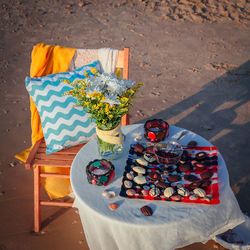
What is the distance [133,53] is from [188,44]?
3.68ft

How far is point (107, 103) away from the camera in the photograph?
5.71 feet

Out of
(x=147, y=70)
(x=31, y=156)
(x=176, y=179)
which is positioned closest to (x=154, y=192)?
(x=176, y=179)

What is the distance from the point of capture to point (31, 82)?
244cm

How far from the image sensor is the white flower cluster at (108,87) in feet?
5.47

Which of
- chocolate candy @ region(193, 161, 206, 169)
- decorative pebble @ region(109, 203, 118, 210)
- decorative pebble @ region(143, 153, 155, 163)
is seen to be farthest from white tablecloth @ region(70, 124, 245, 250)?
decorative pebble @ region(143, 153, 155, 163)

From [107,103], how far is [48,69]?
129 centimetres

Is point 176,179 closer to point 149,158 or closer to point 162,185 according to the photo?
point 162,185

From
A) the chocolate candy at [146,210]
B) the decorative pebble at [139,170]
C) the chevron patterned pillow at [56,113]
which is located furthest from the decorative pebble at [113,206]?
the chevron patterned pillow at [56,113]

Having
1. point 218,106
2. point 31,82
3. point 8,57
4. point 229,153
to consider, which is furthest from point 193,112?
point 8,57

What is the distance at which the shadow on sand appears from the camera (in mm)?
3115

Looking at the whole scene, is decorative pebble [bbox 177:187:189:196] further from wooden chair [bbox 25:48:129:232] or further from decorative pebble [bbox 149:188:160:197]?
wooden chair [bbox 25:48:129:232]

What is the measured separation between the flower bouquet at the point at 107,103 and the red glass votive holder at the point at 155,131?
0.28 metres

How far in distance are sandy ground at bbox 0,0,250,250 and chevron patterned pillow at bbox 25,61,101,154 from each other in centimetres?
78

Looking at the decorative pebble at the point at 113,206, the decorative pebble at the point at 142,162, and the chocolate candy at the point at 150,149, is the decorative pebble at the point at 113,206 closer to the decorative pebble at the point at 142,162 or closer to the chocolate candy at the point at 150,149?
the decorative pebble at the point at 142,162
